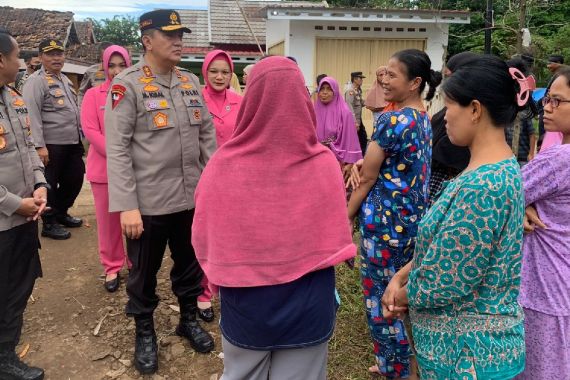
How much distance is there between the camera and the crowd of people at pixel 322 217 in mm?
1498

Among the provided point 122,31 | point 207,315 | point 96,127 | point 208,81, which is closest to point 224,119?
point 208,81

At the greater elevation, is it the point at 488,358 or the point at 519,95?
the point at 519,95

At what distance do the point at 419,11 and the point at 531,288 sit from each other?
8.61 meters

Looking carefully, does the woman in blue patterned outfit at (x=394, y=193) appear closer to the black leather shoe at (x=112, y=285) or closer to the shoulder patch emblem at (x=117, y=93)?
the shoulder patch emblem at (x=117, y=93)

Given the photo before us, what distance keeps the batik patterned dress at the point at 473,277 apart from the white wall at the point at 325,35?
839cm

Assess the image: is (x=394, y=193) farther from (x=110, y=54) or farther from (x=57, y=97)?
(x=57, y=97)

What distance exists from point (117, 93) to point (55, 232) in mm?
3001

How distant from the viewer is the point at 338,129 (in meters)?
5.31

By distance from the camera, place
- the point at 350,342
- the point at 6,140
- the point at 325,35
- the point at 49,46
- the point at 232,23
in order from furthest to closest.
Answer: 1. the point at 232,23
2. the point at 325,35
3. the point at 49,46
4. the point at 350,342
5. the point at 6,140

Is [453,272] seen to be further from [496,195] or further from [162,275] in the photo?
[162,275]

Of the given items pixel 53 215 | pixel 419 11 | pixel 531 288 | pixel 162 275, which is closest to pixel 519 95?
pixel 531 288

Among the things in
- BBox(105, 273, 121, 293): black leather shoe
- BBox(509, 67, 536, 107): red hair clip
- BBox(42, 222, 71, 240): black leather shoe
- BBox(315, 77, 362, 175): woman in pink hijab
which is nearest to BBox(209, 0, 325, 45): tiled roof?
BBox(315, 77, 362, 175): woman in pink hijab

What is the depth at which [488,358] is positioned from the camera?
150 centimetres

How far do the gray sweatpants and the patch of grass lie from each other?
1.21 meters
